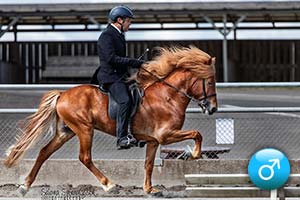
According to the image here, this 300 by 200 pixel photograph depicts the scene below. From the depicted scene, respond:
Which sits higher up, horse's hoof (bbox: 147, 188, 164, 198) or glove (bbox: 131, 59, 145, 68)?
glove (bbox: 131, 59, 145, 68)

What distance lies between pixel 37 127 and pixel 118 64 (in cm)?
142

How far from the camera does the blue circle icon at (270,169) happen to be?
888 centimetres

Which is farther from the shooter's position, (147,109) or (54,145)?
(54,145)

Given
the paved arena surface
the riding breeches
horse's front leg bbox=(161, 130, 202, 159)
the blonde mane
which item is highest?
the blonde mane

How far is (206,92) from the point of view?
33.0 feet

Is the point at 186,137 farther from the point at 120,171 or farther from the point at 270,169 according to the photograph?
the point at 120,171

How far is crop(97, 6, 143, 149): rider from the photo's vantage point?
9.99 m

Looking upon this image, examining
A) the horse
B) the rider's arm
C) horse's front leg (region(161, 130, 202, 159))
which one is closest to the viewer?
horse's front leg (region(161, 130, 202, 159))

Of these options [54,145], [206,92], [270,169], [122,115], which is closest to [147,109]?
[122,115]

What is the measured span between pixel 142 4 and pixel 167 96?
16.8m

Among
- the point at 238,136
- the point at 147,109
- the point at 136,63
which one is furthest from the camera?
the point at 238,136

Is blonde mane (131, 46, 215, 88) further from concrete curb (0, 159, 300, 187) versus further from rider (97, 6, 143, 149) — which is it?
concrete curb (0, 159, 300, 187)

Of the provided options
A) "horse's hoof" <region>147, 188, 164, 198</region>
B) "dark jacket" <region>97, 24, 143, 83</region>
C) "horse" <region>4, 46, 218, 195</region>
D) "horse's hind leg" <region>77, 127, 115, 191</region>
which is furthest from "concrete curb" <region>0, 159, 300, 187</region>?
"dark jacket" <region>97, 24, 143, 83</region>

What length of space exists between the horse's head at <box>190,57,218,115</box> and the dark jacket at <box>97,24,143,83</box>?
0.78 meters
